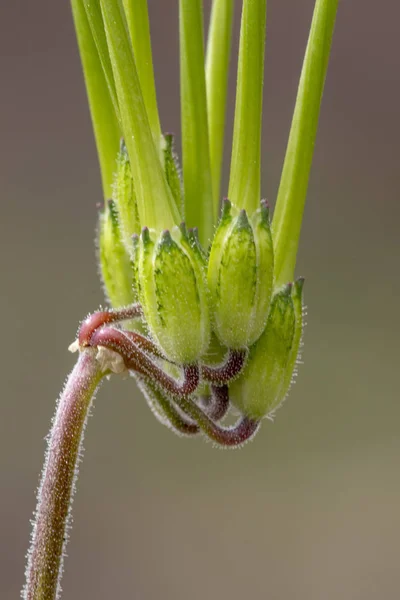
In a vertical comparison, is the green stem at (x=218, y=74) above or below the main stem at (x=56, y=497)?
above

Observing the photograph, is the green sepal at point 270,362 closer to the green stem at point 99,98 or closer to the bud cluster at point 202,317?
the bud cluster at point 202,317

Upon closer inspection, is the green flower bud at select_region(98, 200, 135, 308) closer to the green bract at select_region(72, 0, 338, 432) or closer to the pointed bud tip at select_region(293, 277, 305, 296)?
the green bract at select_region(72, 0, 338, 432)

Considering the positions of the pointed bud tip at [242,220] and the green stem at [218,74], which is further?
the green stem at [218,74]

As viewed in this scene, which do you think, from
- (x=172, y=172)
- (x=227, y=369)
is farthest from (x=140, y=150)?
(x=227, y=369)

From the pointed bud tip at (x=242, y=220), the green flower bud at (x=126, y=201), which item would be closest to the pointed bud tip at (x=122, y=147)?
the green flower bud at (x=126, y=201)

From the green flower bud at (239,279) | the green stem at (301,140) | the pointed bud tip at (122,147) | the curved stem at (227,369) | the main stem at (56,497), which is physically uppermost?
the pointed bud tip at (122,147)

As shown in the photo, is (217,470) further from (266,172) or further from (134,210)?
(134,210)

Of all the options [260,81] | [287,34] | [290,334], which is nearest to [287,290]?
[290,334]

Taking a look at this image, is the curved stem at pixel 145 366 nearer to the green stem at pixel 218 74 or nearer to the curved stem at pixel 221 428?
the curved stem at pixel 221 428

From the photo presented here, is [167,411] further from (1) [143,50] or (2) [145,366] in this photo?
(1) [143,50]
